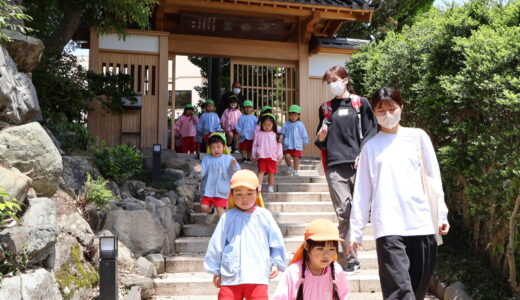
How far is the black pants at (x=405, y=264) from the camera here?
3104 millimetres

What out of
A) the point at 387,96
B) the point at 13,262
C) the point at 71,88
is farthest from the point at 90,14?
the point at 387,96

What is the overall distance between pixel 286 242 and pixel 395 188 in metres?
3.48

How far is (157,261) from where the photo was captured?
19.4 ft

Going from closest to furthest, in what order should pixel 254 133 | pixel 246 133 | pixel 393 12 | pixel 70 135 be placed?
pixel 70 135 → pixel 254 133 → pixel 246 133 → pixel 393 12

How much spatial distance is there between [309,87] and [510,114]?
8172mm

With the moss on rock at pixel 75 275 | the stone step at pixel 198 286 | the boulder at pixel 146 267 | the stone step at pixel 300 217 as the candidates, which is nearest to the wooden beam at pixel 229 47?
the stone step at pixel 300 217

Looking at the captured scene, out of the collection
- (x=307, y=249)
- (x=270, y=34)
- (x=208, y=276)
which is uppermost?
(x=270, y=34)

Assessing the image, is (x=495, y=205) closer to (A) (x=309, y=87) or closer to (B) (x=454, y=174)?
(B) (x=454, y=174)

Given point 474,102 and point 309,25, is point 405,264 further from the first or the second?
point 309,25

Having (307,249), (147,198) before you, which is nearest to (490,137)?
(307,249)

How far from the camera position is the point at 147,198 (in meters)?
7.01

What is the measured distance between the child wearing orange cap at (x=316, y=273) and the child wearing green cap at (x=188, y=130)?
8672 millimetres

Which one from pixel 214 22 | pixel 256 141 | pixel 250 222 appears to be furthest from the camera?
pixel 214 22

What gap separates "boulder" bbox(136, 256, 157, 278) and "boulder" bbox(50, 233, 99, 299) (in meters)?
0.53
